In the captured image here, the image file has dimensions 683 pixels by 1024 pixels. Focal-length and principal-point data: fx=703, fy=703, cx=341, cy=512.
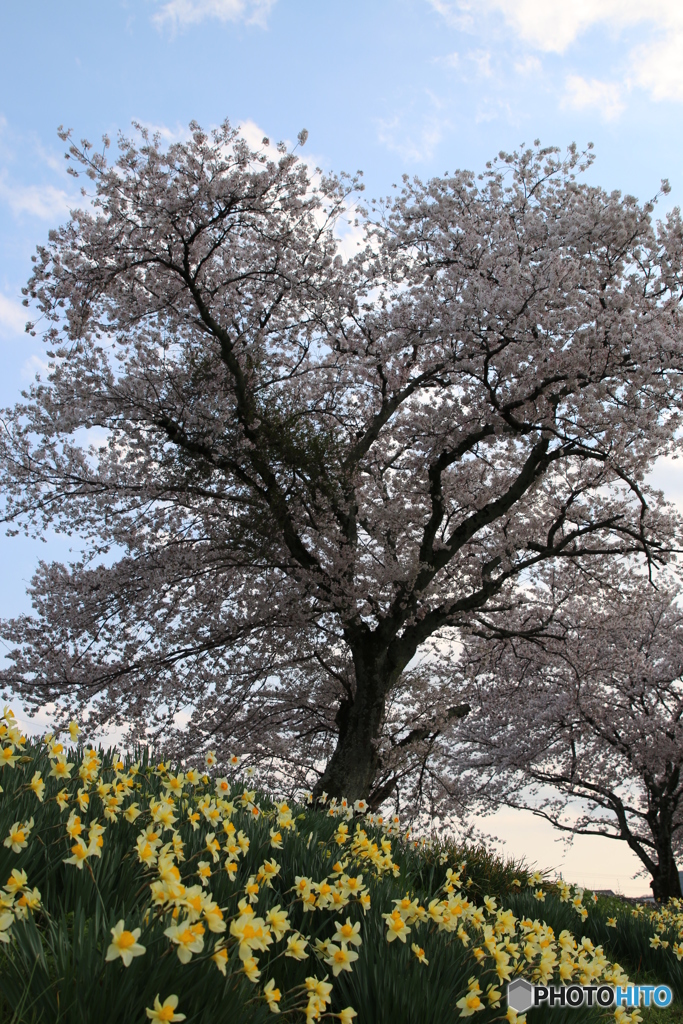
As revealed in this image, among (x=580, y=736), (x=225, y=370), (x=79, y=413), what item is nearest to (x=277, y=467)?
(x=225, y=370)

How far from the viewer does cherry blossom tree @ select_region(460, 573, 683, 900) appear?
1659cm

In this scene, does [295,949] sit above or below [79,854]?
below

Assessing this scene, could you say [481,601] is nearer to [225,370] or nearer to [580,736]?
[225,370]

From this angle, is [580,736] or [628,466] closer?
[628,466]

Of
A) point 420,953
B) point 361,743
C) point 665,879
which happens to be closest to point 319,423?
point 361,743

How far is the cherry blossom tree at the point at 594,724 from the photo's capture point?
653 inches

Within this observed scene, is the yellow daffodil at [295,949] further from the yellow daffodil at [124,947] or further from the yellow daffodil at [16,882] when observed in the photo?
the yellow daffodil at [16,882]

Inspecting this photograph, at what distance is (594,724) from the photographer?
60.2ft


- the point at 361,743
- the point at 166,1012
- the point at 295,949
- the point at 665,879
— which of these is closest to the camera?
the point at 166,1012

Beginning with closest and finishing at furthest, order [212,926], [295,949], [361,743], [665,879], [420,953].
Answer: [212,926] → [295,949] → [420,953] → [361,743] → [665,879]

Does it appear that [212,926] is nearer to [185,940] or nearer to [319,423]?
[185,940]

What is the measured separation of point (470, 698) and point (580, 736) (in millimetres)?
4642

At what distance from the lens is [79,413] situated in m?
10.7

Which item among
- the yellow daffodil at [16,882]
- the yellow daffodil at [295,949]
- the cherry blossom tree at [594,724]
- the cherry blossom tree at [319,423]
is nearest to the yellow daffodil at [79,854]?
the yellow daffodil at [16,882]
